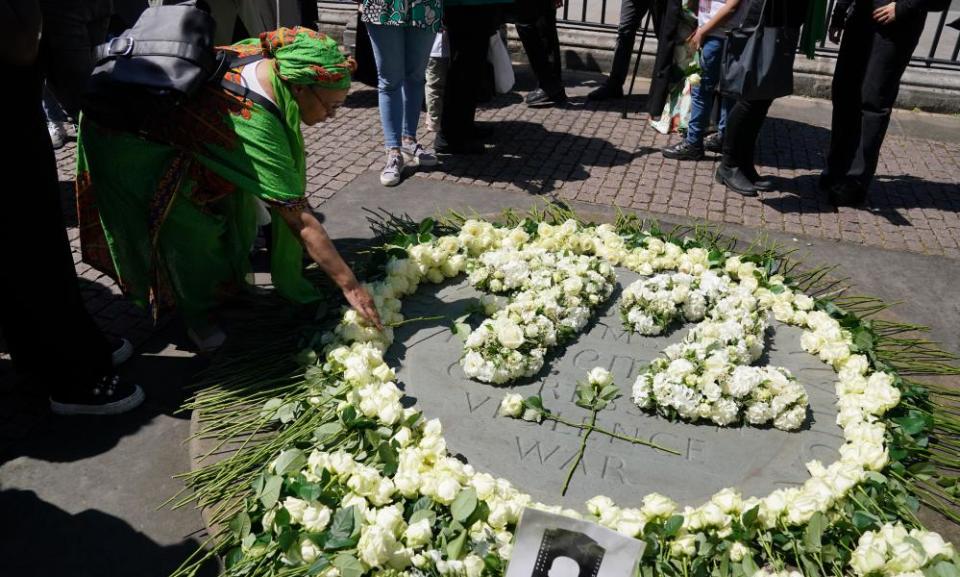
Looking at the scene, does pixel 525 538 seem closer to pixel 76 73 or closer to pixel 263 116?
pixel 263 116

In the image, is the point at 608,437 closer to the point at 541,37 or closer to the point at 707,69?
the point at 707,69

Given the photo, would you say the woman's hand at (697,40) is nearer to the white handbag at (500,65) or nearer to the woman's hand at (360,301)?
the white handbag at (500,65)

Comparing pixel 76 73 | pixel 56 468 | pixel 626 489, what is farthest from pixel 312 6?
pixel 626 489

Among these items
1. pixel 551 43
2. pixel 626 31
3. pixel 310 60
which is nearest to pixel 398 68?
pixel 310 60

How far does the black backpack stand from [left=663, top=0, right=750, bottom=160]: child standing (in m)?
3.42

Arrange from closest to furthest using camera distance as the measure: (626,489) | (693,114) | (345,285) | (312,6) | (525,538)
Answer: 1. (525,538)
2. (626,489)
3. (345,285)
4. (693,114)
5. (312,6)

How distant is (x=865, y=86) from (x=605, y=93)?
276cm

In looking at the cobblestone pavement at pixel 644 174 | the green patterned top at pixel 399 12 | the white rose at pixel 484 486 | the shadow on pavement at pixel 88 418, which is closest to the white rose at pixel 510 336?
the white rose at pixel 484 486

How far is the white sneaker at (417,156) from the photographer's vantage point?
5488 mm

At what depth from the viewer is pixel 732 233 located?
4.62 m

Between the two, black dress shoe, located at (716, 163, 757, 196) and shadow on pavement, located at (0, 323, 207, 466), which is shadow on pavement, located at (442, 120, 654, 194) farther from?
shadow on pavement, located at (0, 323, 207, 466)

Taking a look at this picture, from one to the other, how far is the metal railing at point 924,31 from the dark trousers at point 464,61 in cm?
277

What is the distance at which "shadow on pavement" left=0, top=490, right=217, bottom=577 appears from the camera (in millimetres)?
2379

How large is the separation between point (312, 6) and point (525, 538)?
619cm
